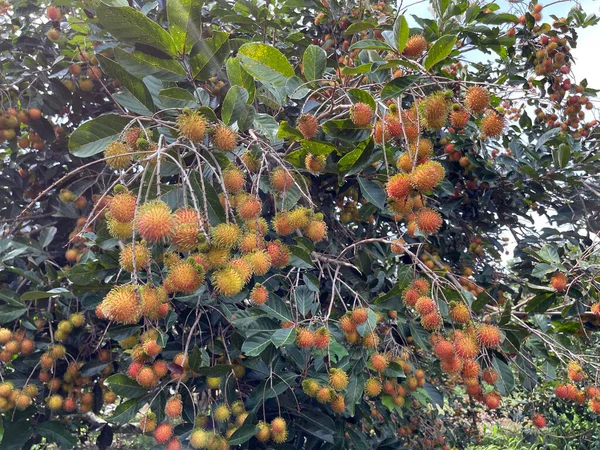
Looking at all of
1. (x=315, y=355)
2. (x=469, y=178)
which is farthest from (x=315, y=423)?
(x=469, y=178)

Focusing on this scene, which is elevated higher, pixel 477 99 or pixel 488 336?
pixel 477 99

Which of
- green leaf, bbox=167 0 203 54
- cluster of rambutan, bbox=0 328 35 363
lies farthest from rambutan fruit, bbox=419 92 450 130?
cluster of rambutan, bbox=0 328 35 363

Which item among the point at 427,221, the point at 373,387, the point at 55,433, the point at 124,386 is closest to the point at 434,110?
the point at 427,221

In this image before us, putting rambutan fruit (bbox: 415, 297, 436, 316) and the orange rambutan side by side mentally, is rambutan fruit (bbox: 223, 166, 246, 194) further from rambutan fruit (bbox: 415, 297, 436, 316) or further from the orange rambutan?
rambutan fruit (bbox: 415, 297, 436, 316)

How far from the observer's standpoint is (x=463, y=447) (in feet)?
10.3

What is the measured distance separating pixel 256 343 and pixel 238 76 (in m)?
0.63

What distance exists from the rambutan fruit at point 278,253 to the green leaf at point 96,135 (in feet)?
1.32

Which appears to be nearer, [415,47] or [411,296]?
[415,47]

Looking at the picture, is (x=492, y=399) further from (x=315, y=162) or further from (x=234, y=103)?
(x=234, y=103)

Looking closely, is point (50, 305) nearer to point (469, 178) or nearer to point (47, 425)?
point (47, 425)

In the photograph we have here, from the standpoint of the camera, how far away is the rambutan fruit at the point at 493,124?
2.99 feet

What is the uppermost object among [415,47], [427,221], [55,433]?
[415,47]

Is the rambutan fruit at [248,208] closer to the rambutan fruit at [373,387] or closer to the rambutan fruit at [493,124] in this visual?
the rambutan fruit at [493,124]

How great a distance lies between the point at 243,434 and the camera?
1020mm
